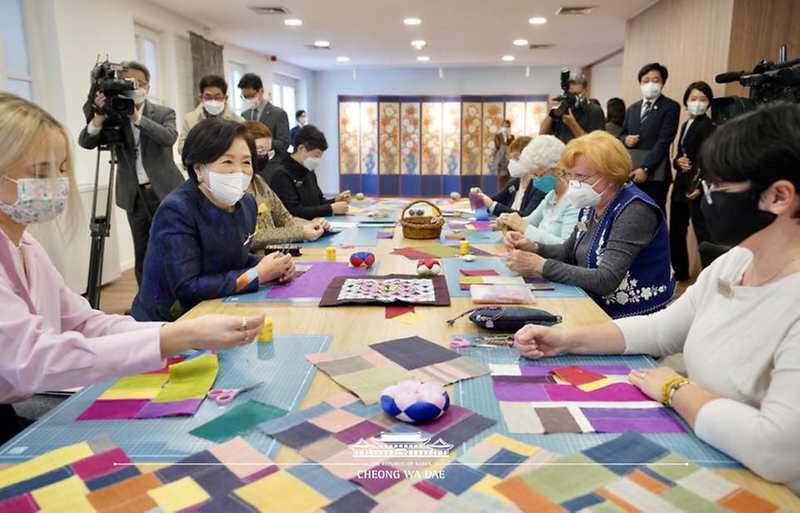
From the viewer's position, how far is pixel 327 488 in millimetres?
892

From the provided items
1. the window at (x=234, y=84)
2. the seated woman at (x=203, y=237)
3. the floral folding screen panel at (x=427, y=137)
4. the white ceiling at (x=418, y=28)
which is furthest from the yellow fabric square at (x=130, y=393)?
the floral folding screen panel at (x=427, y=137)

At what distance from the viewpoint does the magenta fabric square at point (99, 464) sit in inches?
36.5

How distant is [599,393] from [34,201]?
1242mm

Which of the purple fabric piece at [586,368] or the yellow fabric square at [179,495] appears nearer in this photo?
the yellow fabric square at [179,495]

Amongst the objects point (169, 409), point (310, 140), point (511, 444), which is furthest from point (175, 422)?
point (310, 140)

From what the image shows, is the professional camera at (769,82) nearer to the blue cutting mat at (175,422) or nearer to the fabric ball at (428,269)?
the fabric ball at (428,269)

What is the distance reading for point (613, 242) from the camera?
201 cm

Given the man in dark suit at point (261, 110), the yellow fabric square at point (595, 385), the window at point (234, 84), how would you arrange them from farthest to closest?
the window at point (234, 84) → the man in dark suit at point (261, 110) → the yellow fabric square at point (595, 385)

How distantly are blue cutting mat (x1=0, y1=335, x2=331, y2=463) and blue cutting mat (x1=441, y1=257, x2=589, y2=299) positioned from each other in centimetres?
75

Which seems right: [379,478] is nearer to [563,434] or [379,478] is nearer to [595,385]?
[563,434]

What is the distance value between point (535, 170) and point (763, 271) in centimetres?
210

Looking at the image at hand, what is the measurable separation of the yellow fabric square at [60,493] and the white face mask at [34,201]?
2.07 feet

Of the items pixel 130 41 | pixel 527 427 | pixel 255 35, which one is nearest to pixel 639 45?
pixel 255 35

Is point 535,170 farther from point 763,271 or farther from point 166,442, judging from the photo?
point 166,442
